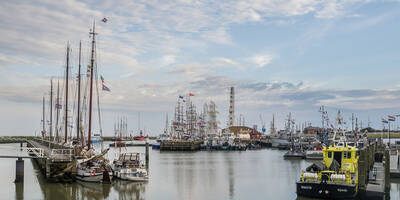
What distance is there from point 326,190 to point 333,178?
1190 millimetres

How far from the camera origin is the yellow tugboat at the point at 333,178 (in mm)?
28969

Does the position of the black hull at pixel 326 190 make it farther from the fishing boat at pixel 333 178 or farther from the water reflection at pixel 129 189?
the water reflection at pixel 129 189

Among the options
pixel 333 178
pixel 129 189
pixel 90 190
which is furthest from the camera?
pixel 129 189

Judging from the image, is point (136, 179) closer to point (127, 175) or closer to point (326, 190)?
point (127, 175)

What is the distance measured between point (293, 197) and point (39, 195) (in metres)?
21.6

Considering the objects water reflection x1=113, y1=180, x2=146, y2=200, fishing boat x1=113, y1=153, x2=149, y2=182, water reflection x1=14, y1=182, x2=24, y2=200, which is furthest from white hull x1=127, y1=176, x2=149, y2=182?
water reflection x1=14, y1=182, x2=24, y2=200

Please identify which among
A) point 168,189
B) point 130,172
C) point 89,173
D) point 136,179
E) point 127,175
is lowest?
point 168,189

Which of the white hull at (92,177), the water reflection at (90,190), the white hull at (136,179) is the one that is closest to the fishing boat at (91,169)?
the white hull at (92,177)

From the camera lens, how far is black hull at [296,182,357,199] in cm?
2875

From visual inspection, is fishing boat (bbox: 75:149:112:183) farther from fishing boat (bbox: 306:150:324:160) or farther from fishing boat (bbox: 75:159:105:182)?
fishing boat (bbox: 306:150:324:160)

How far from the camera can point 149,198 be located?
111 feet

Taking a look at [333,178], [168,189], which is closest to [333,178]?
[333,178]

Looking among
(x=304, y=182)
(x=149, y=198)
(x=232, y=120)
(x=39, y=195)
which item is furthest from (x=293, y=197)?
(x=232, y=120)

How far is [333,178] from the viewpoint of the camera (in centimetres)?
2995
